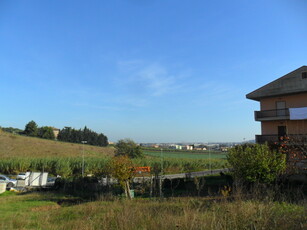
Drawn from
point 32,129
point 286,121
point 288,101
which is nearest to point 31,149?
point 32,129

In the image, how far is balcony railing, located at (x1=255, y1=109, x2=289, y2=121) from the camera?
26828mm

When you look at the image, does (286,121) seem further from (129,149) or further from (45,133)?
(45,133)

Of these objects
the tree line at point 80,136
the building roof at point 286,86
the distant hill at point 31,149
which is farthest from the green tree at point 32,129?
the building roof at point 286,86

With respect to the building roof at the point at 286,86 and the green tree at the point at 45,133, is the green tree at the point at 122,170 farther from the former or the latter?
the green tree at the point at 45,133

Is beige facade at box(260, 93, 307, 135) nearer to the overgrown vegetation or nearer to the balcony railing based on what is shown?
the balcony railing

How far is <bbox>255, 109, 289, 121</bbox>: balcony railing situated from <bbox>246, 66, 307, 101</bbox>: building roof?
1793 millimetres

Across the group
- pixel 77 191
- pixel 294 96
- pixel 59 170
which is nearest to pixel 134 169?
pixel 77 191

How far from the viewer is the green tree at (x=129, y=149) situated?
199 feet

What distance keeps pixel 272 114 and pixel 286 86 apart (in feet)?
10.7

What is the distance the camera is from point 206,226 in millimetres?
4469

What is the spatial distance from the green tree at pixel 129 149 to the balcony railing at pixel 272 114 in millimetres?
36670

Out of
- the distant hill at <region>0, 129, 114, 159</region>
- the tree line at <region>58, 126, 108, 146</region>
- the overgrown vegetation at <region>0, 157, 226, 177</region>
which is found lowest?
the overgrown vegetation at <region>0, 157, 226, 177</region>

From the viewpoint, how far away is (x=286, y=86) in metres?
27.1

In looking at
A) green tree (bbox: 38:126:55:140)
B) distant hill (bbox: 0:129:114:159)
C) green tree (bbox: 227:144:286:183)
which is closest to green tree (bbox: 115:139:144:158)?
distant hill (bbox: 0:129:114:159)
